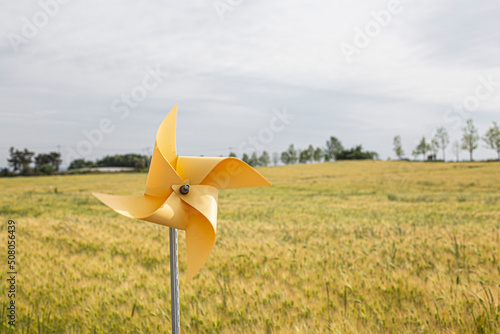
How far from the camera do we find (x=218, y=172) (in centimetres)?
264

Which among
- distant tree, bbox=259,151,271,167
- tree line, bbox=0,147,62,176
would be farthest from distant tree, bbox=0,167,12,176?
distant tree, bbox=259,151,271,167

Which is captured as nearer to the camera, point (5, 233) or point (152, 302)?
point (152, 302)

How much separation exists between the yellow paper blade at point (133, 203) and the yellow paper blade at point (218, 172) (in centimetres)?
28

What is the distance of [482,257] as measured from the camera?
5.63 m

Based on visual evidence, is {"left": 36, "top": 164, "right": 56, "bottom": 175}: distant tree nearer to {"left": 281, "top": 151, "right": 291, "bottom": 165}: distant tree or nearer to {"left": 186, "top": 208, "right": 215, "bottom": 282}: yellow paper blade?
{"left": 281, "top": 151, "right": 291, "bottom": 165}: distant tree

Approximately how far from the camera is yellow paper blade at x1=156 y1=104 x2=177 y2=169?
2.58 m

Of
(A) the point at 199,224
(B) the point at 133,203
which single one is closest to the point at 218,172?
(A) the point at 199,224

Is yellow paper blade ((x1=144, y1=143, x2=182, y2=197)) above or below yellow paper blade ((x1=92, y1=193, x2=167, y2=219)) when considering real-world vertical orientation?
above

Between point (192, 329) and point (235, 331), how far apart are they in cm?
52

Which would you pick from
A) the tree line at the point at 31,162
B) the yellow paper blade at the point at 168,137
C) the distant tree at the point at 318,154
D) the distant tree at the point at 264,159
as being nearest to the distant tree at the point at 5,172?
the tree line at the point at 31,162

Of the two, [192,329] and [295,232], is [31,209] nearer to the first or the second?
[295,232]

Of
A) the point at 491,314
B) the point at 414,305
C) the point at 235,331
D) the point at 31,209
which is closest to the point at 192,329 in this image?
the point at 235,331

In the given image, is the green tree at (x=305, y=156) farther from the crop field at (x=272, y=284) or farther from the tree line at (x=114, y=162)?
the crop field at (x=272, y=284)

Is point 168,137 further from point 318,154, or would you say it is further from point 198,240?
point 318,154
